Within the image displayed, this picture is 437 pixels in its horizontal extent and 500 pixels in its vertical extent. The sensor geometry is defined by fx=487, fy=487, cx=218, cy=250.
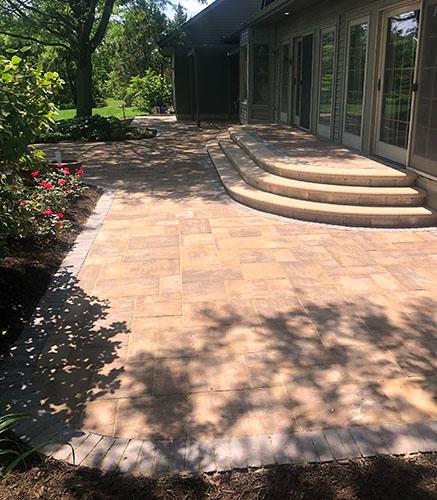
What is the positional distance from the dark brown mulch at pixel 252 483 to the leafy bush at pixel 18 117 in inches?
68.8

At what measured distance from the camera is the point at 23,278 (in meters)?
4.30

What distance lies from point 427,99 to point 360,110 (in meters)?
2.49

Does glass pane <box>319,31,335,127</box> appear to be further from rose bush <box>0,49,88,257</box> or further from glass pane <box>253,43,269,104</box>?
rose bush <box>0,49,88,257</box>

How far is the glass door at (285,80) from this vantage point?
13102 millimetres

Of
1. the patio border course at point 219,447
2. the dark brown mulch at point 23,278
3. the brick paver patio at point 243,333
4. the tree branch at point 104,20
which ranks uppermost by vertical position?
the tree branch at point 104,20

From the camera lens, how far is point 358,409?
2711mm

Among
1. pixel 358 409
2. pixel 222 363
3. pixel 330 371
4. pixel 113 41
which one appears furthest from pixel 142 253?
pixel 113 41

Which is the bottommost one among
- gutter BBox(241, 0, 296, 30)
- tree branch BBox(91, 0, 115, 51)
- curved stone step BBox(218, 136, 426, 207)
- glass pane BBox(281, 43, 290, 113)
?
curved stone step BBox(218, 136, 426, 207)

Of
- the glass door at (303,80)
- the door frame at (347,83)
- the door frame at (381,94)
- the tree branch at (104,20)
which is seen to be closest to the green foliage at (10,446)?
the door frame at (381,94)

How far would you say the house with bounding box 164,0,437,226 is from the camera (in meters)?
6.10

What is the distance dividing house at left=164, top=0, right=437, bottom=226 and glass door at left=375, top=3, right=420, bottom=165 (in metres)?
0.01

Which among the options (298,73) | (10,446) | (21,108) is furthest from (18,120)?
(298,73)

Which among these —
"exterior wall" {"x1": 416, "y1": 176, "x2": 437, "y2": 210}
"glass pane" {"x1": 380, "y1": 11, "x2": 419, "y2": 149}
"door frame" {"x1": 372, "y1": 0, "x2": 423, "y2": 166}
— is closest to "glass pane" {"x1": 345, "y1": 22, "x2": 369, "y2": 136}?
"door frame" {"x1": 372, "y1": 0, "x2": 423, "y2": 166}

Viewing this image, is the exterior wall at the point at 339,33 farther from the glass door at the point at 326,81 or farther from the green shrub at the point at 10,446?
the green shrub at the point at 10,446
